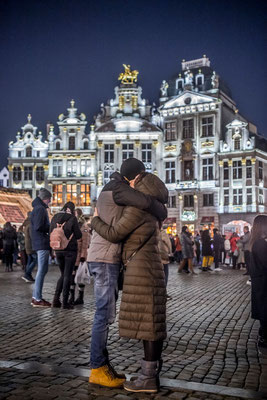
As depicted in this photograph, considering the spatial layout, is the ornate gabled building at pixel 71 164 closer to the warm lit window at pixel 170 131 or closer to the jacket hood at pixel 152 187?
the warm lit window at pixel 170 131

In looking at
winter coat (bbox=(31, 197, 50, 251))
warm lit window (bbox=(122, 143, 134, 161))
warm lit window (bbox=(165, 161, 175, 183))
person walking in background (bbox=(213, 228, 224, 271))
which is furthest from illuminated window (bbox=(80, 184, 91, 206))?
winter coat (bbox=(31, 197, 50, 251))

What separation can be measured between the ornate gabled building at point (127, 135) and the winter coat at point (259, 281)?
39.0 meters

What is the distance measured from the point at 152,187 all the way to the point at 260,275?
2.44m

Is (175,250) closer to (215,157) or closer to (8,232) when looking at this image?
(8,232)

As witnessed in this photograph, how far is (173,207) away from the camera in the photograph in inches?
1747

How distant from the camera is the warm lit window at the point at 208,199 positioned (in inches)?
1693

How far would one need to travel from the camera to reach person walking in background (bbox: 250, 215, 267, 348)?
5.77 m

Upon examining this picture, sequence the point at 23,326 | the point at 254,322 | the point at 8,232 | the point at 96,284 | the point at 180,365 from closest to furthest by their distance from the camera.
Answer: the point at 96,284, the point at 180,365, the point at 23,326, the point at 254,322, the point at 8,232

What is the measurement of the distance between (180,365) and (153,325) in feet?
3.71

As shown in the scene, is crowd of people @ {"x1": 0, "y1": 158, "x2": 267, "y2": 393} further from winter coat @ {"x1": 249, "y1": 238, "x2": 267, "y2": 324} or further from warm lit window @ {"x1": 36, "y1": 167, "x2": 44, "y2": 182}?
warm lit window @ {"x1": 36, "y1": 167, "x2": 44, "y2": 182}

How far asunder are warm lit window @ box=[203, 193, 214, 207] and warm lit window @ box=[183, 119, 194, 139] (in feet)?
18.6

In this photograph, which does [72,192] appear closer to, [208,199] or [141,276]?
[208,199]

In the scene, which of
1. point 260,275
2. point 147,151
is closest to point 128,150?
point 147,151

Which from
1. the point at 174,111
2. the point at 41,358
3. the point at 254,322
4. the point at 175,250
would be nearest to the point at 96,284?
the point at 41,358
